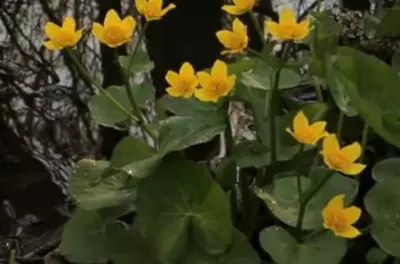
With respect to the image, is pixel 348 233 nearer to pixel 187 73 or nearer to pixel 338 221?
pixel 338 221

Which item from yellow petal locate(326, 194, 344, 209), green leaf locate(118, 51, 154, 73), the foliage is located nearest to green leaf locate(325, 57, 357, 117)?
the foliage

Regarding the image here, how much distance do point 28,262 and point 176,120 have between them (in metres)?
0.47

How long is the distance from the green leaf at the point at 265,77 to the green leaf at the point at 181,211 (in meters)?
0.10

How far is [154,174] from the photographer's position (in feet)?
2.60

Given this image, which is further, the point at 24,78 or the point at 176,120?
the point at 24,78

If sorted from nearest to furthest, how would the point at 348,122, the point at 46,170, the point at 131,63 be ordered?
the point at 131,63 → the point at 348,122 → the point at 46,170

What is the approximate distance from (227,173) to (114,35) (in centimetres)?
19

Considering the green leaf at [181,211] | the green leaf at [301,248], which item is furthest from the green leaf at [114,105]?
the green leaf at [301,248]

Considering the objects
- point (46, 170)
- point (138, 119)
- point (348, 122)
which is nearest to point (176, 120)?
point (138, 119)

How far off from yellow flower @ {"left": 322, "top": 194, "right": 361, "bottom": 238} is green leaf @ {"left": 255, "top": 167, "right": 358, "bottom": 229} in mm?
45

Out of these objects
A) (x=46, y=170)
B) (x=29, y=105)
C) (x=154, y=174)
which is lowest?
(x=46, y=170)

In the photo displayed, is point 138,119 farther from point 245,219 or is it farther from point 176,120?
point 245,219

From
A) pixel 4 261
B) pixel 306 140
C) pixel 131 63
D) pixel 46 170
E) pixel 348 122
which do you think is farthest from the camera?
pixel 46 170

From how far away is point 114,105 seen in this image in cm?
88
